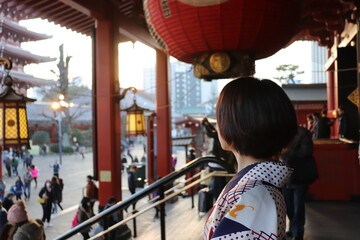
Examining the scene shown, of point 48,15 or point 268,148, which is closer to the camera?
point 268,148

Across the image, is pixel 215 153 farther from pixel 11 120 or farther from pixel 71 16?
pixel 71 16

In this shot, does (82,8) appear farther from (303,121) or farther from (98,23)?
(303,121)

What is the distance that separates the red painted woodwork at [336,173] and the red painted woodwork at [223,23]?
352 cm

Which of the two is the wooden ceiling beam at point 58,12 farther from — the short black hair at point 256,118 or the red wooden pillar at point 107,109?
the short black hair at point 256,118

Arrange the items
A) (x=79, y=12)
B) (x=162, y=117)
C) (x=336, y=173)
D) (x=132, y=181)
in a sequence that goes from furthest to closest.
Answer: (x=132, y=181) < (x=162, y=117) < (x=79, y=12) < (x=336, y=173)

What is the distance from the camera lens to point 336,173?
5434mm

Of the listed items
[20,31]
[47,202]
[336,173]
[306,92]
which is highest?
[20,31]

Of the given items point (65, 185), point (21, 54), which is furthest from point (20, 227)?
point (21, 54)

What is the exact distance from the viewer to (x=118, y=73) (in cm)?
802

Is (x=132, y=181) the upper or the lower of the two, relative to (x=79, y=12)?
lower

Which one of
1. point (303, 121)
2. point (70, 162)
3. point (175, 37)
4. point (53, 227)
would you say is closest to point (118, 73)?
point (53, 227)

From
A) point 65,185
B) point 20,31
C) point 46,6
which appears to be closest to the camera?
point 46,6

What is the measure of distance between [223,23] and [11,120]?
7.54 feet

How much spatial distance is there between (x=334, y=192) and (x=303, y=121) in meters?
11.4
